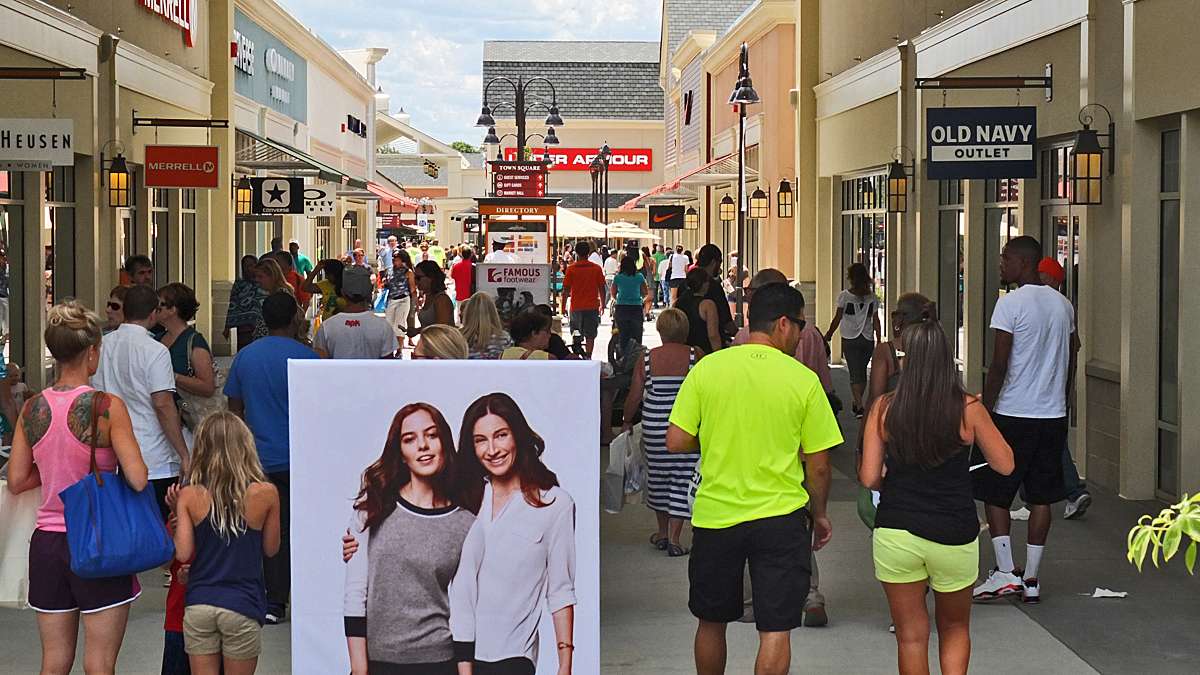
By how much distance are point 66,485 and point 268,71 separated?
94.0ft

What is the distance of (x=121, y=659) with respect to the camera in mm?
7883

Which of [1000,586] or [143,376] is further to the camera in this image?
[1000,586]

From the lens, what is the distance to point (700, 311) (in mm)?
14562

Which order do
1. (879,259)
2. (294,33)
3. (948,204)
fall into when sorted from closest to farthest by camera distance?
(948,204), (879,259), (294,33)

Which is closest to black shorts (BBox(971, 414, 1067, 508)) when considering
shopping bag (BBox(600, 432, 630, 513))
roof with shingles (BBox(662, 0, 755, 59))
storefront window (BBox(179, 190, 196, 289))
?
shopping bag (BBox(600, 432, 630, 513))

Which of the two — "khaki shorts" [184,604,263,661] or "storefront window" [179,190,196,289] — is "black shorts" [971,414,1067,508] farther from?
"storefront window" [179,190,196,289]

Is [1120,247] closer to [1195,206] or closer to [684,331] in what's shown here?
[1195,206]

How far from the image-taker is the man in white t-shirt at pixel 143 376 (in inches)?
312

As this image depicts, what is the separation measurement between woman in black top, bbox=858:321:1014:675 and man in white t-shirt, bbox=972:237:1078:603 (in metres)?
2.69

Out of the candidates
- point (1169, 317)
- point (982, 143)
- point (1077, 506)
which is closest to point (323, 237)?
point (982, 143)

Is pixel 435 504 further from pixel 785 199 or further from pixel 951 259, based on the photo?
pixel 785 199

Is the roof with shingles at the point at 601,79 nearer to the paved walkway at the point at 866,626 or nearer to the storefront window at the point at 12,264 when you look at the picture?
the storefront window at the point at 12,264

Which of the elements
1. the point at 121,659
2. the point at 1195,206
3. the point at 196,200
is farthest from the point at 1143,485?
the point at 196,200

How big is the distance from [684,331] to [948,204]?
388 inches
